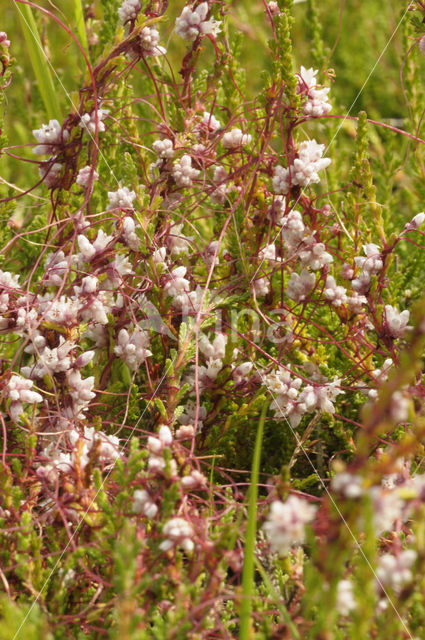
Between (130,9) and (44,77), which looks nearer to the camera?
(130,9)

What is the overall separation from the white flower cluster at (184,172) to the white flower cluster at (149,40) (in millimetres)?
195

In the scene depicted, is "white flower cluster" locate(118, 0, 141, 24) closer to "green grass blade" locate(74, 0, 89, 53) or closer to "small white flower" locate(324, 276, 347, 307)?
"green grass blade" locate(74, 0, 89, 53)

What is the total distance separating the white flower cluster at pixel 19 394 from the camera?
103cm

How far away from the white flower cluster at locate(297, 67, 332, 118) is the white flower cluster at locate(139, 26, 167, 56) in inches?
10.2

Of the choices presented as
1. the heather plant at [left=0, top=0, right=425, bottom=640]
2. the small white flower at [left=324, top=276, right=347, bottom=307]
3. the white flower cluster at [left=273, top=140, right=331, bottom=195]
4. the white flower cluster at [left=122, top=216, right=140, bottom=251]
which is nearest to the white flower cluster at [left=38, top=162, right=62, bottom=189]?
the heather plant at [left=0, top=0, right=425, bottom=640]

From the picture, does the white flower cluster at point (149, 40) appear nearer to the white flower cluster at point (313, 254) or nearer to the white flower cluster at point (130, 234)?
the white flower cluster at point (130, 234)

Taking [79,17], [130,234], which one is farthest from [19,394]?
[79,17]

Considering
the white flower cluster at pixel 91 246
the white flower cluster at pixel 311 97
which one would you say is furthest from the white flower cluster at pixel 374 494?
the white flower cluster at pixel 311 97

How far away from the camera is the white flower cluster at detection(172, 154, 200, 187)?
123cm

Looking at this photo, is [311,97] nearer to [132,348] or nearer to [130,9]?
[130,9]

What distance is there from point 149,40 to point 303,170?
1.19ft

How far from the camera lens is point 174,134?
125 cm

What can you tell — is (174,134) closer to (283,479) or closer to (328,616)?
(283,479)

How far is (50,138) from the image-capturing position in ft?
4.00
